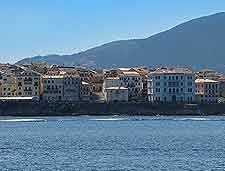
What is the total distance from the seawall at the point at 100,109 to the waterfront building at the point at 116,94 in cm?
1086

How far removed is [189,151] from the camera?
56.9 metres

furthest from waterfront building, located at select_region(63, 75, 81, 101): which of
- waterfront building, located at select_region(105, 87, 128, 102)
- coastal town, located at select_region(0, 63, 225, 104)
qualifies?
waterfront building, located at select_region(105, 87, 128, 102)

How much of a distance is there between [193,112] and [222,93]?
106ft

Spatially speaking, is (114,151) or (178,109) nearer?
(114,151)

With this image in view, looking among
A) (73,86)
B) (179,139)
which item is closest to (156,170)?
(179,139)

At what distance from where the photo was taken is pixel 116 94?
558ft

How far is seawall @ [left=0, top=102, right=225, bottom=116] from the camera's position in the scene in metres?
156

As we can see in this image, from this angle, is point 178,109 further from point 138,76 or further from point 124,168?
point 124,168

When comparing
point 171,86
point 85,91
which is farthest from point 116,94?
point 171,86

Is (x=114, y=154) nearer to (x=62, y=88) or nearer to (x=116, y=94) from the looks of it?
(x=116, y=94)

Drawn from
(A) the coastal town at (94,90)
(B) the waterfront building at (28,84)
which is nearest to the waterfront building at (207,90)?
(A) the coastal town at (94,90)

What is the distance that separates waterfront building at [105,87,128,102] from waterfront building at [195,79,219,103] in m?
→ 17.9

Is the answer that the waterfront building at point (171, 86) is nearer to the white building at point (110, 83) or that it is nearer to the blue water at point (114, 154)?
the white building at point (110, 83)

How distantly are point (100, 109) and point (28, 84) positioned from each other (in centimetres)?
2046
